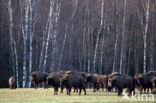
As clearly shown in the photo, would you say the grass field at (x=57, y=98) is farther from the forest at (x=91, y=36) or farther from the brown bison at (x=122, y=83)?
the forest at (x=91, y=36)

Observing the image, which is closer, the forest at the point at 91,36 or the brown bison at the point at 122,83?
the brown bison at the point at 122,83

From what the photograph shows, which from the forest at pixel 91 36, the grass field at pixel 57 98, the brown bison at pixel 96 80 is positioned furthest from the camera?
the forest at pixel 91 36

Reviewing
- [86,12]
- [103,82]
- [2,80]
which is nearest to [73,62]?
[86,12]

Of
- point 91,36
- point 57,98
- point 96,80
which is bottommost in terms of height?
point 96,80

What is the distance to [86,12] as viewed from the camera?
62844 millimetres

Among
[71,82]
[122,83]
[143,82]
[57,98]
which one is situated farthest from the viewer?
[143,82]

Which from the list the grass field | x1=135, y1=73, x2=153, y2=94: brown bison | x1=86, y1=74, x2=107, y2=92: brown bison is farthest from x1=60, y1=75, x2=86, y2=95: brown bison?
x1=86, y1=74, x2=107, y2=92: brown bison

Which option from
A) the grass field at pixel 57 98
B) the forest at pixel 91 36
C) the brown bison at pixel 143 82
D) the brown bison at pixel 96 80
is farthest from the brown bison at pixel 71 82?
the forest at pixel 91 36

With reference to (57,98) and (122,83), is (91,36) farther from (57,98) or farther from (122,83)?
(57,98)

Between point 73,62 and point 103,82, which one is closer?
point 103,82

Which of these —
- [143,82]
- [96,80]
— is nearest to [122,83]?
[143,82]

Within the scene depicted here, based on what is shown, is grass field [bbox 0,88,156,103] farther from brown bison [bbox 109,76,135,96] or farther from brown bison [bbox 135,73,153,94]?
brown bison [bbox 135,73,153,94]

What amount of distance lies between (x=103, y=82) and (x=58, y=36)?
2338 cm

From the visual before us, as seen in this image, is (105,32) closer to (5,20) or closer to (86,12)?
(86,12)
